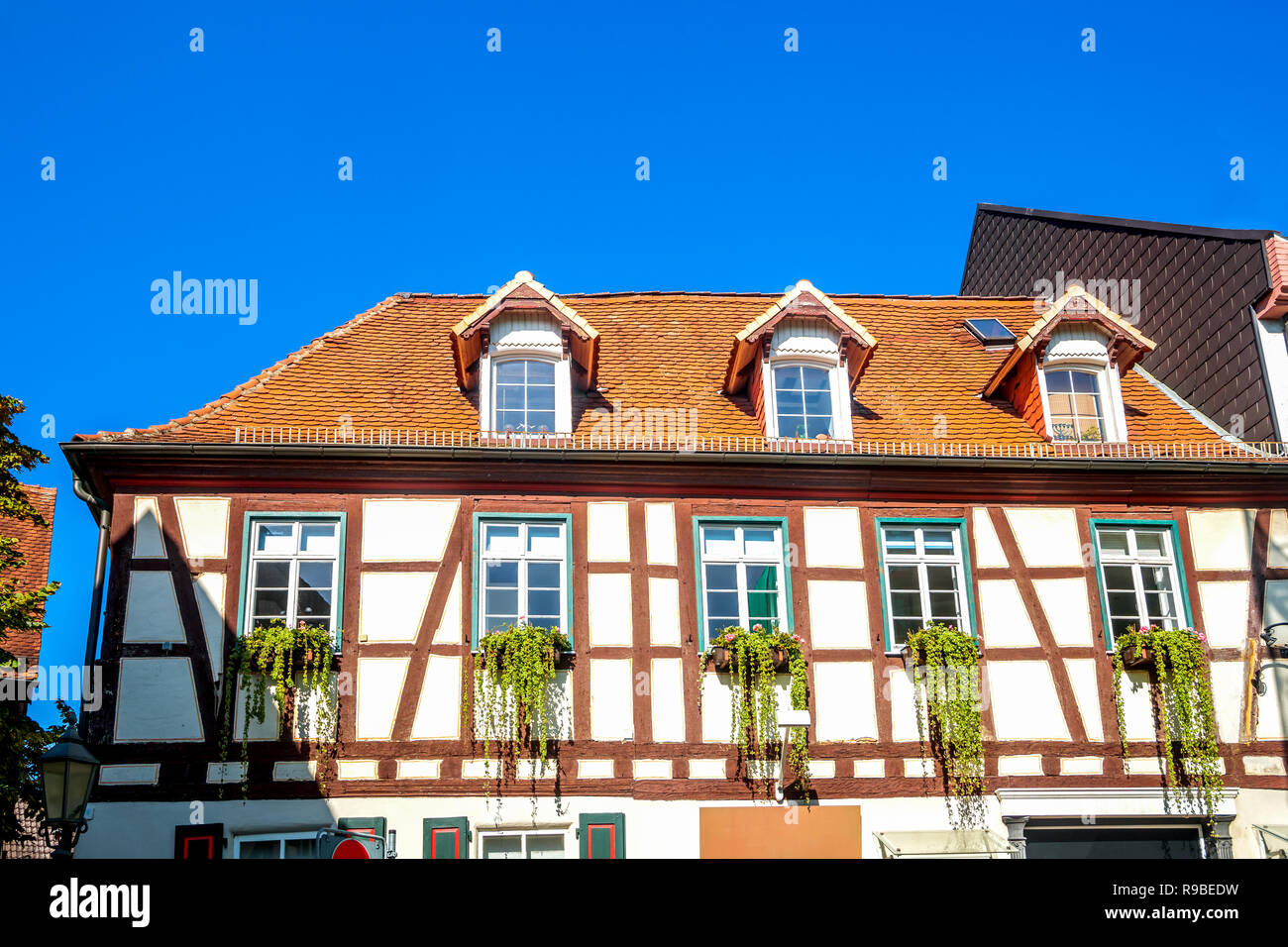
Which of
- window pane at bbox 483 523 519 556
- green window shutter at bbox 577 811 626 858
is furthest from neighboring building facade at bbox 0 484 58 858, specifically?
green window shutter at bbox 577 811 626 858

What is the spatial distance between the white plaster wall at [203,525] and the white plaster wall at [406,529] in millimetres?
1532

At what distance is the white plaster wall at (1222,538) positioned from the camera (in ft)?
52.0

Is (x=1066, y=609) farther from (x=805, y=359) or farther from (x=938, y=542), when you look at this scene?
(x=805, y=359)

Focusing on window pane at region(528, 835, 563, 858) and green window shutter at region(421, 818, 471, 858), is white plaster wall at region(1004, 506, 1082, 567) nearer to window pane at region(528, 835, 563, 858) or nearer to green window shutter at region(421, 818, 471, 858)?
window pane at region(528, 835, 563, 858)

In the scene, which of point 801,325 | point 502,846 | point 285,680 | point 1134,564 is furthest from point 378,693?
point 1134,564

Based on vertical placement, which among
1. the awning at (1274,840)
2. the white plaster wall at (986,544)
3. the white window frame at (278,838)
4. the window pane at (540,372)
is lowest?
the awning at (1274,840)

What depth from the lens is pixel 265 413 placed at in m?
16.0

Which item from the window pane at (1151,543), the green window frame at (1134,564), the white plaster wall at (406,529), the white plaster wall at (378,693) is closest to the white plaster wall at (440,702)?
the white plaster wall at (378,693)

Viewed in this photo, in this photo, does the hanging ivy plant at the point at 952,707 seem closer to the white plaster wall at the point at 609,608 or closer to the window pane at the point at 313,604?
the white plaster wall at the point at 609,608

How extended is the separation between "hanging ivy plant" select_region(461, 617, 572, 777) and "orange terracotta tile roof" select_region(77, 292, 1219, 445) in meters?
3.02

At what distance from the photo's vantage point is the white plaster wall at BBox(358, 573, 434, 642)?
14531mm
